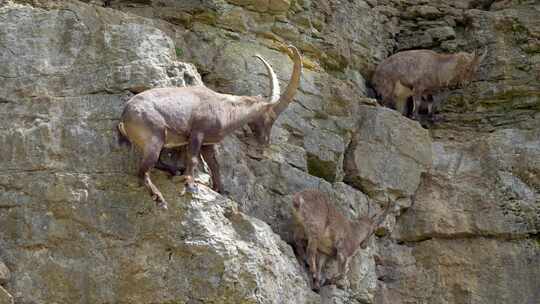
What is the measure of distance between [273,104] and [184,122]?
1.87 meters

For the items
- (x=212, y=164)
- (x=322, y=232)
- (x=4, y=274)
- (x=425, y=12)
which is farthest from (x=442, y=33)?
(x=4, y=274)

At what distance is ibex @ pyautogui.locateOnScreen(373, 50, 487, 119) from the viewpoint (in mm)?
15020

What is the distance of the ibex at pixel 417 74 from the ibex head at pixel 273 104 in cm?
303

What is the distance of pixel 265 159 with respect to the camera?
12297mm

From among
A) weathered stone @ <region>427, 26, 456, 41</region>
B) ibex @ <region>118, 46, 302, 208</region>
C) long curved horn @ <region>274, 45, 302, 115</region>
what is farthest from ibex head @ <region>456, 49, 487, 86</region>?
ibex @ <region>118, 46, 302, 208</region>

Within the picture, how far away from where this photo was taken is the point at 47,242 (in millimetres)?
10234

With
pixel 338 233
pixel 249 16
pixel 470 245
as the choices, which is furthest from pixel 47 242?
pixel 470 245

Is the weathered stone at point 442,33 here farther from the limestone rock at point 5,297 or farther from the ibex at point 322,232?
the limestone rock at point 5,297

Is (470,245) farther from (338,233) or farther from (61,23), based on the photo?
(61,23)

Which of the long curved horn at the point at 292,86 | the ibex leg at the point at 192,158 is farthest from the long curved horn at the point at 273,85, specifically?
the ibex leg at the point at 192,158

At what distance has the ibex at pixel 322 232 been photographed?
38.3 ft

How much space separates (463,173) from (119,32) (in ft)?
18.6

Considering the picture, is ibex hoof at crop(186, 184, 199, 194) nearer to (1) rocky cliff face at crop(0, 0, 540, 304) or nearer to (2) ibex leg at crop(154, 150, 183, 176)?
(1) rocky cliff face at crop(0, 0, 540, 304)

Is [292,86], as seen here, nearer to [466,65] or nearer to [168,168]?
[168,168]
